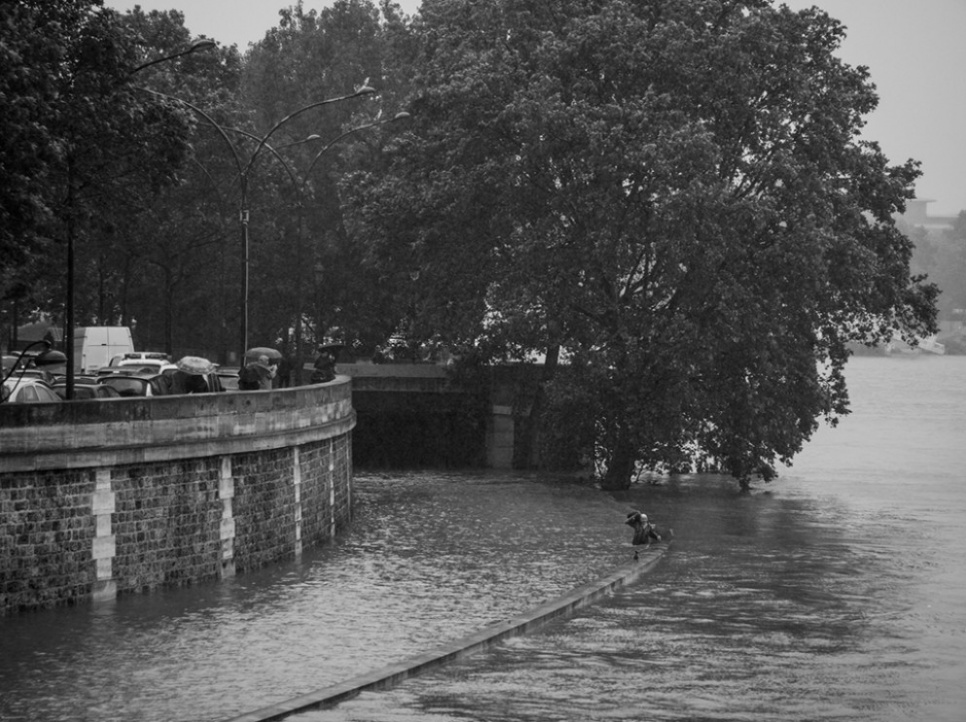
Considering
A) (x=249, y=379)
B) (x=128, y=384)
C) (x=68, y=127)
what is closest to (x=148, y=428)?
(x=68, y=127)

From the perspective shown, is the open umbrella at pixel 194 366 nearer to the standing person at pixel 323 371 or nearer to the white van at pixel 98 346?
the standing person at pixel 323 371

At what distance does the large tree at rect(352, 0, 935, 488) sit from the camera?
5141 centimetres

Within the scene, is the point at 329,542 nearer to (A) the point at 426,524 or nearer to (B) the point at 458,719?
(A) the point at 426,524

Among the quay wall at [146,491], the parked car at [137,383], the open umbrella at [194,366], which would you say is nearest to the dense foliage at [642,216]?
the parked car at [137,383]

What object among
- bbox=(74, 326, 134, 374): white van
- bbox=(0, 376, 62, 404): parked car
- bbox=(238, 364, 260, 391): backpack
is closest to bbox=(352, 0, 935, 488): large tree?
bbox=(74, 326, 134, 374): white van

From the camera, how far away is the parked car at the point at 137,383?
127 ft

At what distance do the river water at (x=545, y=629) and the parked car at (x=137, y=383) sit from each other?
535 centimetres

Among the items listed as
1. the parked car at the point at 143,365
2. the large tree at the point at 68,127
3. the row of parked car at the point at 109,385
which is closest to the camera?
the large tree at the point at 68,127

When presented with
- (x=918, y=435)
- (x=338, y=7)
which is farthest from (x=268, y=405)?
(x=918, y=435)

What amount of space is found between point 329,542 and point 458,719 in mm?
18712

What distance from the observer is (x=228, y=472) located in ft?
107

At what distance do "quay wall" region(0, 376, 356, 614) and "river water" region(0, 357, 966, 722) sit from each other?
1.90 feet

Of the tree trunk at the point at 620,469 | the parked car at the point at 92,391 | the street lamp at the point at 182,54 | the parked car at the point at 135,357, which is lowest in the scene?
the tree trunk at the point at 620,469

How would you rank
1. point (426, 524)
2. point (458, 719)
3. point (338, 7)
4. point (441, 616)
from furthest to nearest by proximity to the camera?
point (338, 7), point (426, 524), point (441, 616), point (458, 719)
